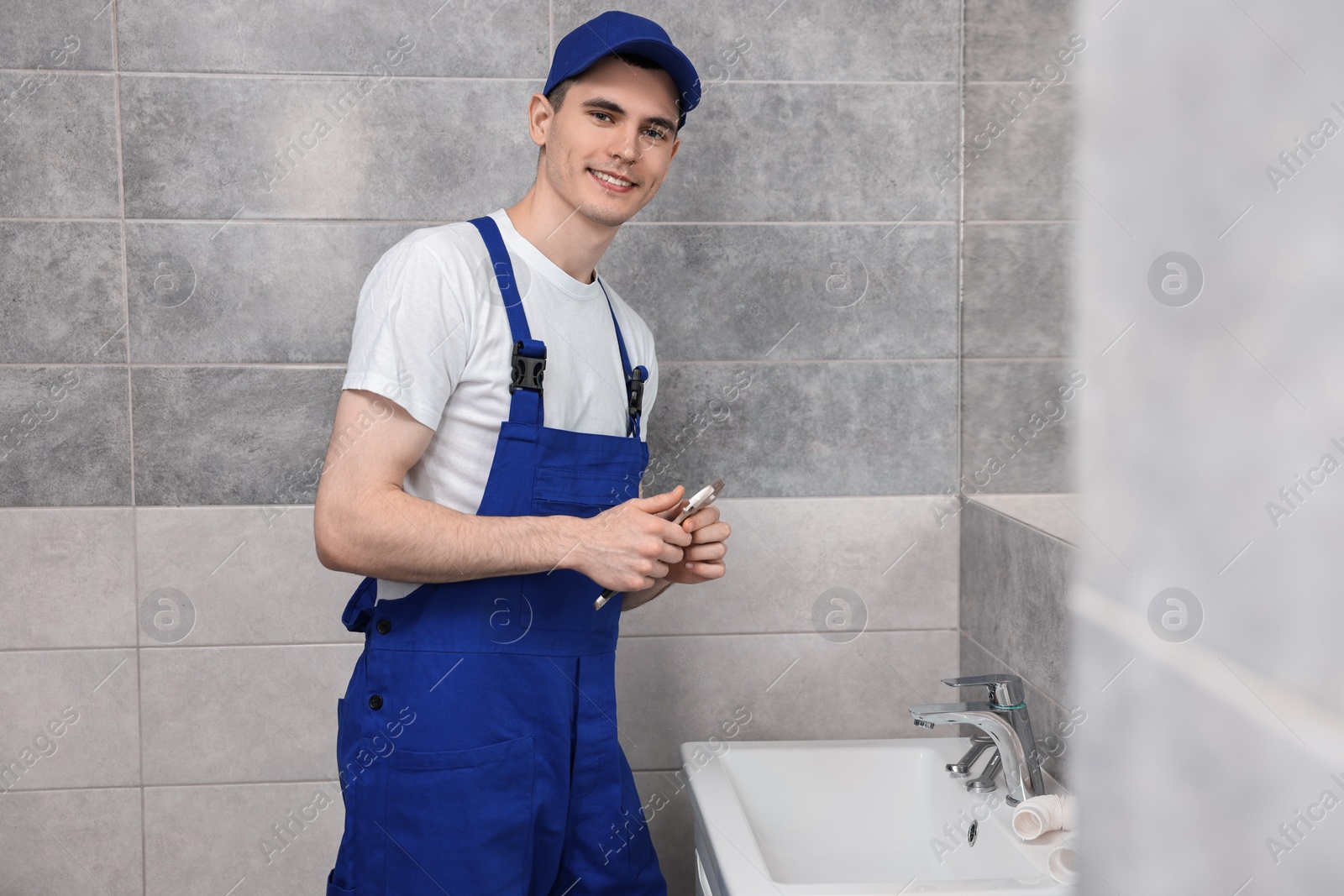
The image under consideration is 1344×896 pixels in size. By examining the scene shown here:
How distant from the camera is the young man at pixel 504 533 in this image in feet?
3.54

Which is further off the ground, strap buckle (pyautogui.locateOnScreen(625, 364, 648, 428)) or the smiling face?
the smiling face

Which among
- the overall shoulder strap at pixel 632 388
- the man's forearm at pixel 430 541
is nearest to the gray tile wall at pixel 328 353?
the overall shoulder strap at pixel 632 388

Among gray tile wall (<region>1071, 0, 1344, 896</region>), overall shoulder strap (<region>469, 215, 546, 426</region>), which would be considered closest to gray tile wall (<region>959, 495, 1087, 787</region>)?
overall shoulder strap (<region>469, 215, 546, 426</region>)

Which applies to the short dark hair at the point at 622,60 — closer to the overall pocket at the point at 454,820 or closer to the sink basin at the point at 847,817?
the overall pocket at the point at 454,820

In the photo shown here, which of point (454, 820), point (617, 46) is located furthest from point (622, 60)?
point (454, 820)

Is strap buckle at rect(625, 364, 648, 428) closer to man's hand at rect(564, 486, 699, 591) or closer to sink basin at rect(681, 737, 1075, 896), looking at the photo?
man's hand at rect(564, 486, 699, 591)

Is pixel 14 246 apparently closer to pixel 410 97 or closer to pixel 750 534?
pixel 410 97

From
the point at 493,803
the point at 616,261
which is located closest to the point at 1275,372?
the point at 493,803

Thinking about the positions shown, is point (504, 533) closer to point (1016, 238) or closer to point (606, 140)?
point (606, 140)

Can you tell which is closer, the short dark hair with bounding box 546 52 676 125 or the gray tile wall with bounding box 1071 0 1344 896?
the gray tile wall with bounding box 1071 0 1344 896

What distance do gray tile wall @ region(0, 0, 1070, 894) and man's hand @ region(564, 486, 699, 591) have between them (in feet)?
2.21

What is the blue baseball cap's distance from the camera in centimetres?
123

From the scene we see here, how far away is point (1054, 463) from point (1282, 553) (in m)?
1.45

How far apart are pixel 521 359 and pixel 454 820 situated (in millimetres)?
530
